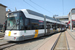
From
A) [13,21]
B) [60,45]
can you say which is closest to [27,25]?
[13,21]

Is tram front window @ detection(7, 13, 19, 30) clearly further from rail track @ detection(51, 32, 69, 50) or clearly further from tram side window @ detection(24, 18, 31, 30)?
rail track @ detection(51, 32, 69, 50)

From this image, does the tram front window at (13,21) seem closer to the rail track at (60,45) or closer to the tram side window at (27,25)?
the tram side window at (27,25)

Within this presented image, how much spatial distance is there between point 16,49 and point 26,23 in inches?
114

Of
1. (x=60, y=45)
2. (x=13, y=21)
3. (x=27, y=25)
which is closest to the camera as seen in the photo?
(x=60, y=45)

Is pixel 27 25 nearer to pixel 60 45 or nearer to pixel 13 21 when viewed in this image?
pixel 13 21

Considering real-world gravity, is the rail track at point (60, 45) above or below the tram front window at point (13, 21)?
below

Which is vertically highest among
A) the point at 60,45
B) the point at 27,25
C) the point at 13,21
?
the point at 13,21

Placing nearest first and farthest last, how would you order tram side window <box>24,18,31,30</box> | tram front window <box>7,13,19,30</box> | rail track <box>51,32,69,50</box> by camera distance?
rail track <box>51,32,69,50</box> < tram front window <box>7,13,19,30</box> < tram side window <box>24,18,31,30</box>

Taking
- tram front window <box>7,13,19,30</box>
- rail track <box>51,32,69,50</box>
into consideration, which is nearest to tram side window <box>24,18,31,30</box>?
tram front window <box>7,13,19,30</box>

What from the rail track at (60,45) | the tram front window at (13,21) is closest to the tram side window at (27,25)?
the tram front window at (13,21)

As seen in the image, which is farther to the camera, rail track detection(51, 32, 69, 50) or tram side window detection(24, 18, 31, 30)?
tram side window detection(24, 18, 31, 30)

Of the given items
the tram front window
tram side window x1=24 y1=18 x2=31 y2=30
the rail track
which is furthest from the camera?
tram side window x1=24 y1=18 x2=31 y2=30

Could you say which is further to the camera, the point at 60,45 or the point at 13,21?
the point at 13,21

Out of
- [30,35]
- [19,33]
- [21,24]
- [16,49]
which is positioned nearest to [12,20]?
[21,24]
